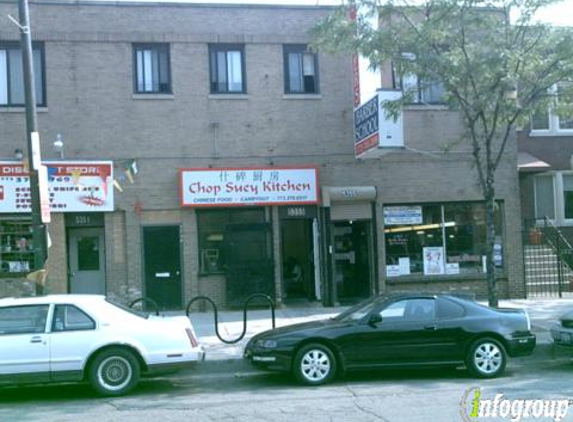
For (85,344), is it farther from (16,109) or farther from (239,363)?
(16,109)

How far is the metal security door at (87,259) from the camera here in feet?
56.8

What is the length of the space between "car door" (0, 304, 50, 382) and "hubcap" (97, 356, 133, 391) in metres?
0.72

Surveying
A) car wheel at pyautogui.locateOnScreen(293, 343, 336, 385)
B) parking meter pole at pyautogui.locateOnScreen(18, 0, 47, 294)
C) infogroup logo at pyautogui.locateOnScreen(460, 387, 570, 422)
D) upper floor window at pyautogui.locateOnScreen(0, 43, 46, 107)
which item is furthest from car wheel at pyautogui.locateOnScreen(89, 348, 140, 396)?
upper floor window at pyautogui.locateOnScreen(0, 43, 46, 107)

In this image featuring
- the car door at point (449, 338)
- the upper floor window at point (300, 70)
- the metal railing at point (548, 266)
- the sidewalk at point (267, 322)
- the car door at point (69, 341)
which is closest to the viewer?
the car door at point (69, 341)

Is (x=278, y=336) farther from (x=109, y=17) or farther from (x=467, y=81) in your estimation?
A: (x=109, y=17)

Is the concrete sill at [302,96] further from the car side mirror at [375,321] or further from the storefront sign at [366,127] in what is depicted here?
the car side mirror at [375,321]

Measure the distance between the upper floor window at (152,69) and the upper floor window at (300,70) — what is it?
301cm

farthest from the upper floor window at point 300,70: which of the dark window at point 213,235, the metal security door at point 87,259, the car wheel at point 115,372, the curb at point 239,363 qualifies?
the car wheel at point 115,372

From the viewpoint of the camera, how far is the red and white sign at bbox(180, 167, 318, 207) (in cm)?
1680

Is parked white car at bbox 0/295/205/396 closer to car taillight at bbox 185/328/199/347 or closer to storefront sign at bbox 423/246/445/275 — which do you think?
car taillight at bbox 185/328/199/347

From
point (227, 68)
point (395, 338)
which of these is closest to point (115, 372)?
point (395, 338)

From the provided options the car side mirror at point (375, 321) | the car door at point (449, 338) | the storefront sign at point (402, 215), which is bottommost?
the car door at point (449, 338)

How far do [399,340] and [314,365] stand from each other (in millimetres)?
1269

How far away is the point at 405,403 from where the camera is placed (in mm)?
8492
